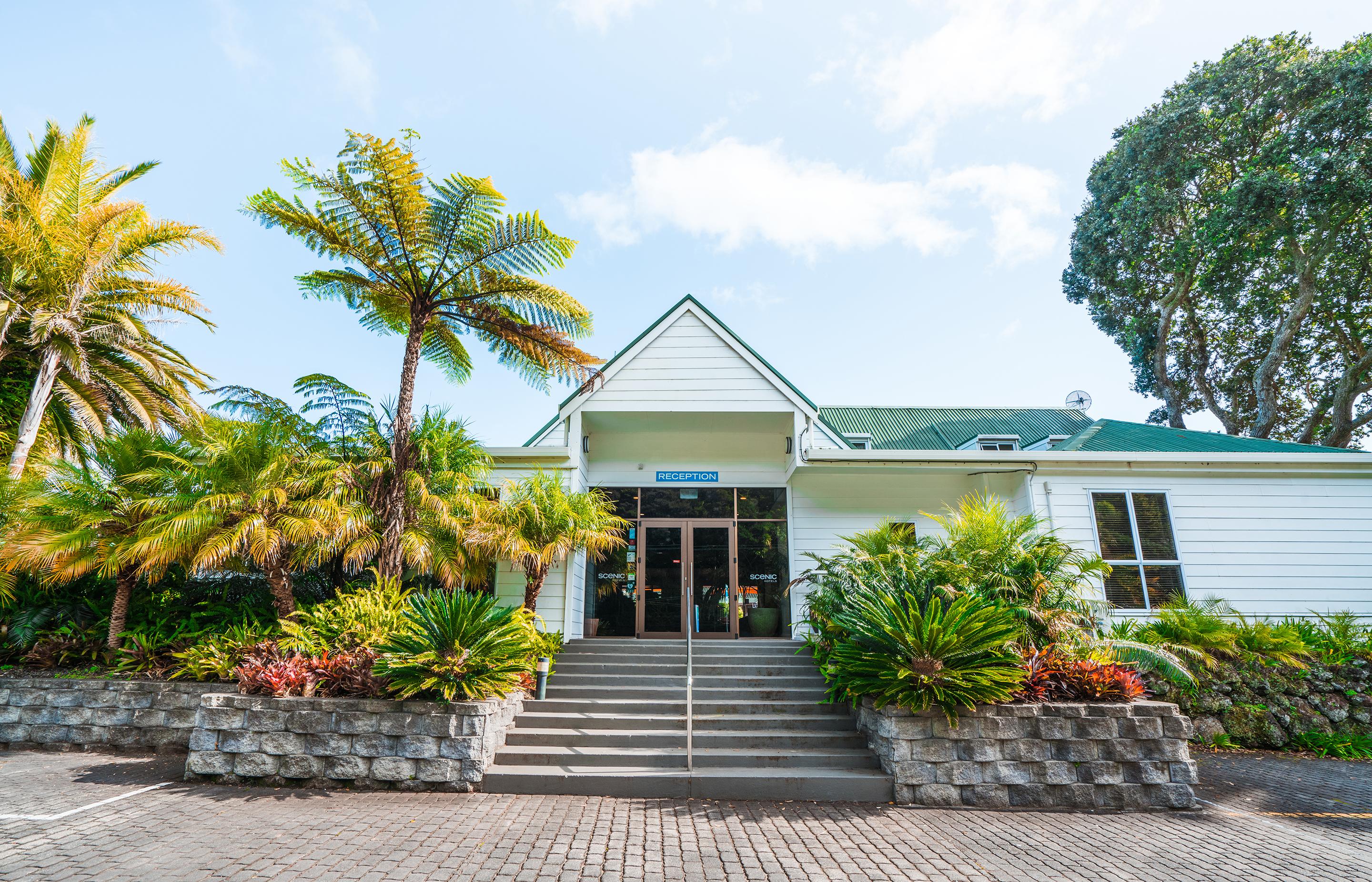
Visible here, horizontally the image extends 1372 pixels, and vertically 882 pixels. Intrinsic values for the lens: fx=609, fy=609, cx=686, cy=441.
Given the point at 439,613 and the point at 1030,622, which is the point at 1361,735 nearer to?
the point at 1030,622

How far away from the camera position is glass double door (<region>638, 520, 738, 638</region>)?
1153 cm

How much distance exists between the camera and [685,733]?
7207 mm

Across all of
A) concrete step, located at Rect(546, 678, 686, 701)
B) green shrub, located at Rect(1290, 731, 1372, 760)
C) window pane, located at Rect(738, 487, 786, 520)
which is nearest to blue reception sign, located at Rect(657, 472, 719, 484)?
window pane, located at Rect(738, 487, 786, 520)

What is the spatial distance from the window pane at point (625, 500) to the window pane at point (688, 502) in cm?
19

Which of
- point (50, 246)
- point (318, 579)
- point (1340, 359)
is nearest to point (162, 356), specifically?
point (50, 246)

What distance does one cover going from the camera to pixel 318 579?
958cm

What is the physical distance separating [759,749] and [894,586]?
2477mm

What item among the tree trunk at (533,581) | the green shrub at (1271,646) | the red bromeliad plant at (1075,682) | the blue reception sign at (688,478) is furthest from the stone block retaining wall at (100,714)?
the green shrub at (1271,646)

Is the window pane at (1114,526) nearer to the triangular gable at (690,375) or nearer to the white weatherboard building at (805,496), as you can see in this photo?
the white weatherboard building at (805,496)

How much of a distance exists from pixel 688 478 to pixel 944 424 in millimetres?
8571

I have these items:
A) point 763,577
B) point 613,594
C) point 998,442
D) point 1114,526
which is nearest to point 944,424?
point 998,442

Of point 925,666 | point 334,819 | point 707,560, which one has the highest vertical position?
point 707,560

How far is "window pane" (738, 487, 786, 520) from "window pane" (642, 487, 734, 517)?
0.21 m

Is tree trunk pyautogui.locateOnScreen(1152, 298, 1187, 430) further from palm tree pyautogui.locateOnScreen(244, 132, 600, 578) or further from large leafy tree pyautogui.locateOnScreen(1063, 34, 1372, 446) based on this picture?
palm tree pyautogui.locateOnScreen(244, 132, 600, 578)
